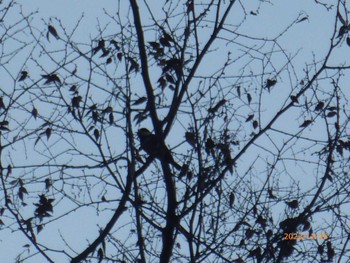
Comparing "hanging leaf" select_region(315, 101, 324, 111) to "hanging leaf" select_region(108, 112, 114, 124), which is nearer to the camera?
"hanging leaf" select_region(108, 112, 114, 124)

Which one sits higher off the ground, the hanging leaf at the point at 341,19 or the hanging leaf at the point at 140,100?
the hanging leaf at the point at 341,19

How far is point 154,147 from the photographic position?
25.8 ft

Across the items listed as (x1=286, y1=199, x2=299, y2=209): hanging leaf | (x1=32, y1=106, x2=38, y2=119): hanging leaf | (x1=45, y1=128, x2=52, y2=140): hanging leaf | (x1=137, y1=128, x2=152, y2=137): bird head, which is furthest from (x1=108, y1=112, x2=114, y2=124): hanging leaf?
(x1=286, y1=199, x2=299, y2=209): hanging leaf

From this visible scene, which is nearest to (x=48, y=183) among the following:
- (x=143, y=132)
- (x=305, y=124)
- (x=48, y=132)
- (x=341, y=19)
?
(x=48, y=132)

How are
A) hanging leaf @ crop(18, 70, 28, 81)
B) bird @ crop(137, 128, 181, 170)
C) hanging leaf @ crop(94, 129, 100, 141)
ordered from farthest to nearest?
hanging leaf @ crop(18, 70, 28, 81) → hanging leaf @ crop(94, 129, 100, 141) → bird @ crop(137, 128, 181, 170)

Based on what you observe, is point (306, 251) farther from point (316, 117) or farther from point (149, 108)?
point (149, 108)

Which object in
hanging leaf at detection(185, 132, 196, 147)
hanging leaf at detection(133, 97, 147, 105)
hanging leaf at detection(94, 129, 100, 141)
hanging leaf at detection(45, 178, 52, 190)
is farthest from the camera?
hanging leaf at detection(45, 178, 52, 190)

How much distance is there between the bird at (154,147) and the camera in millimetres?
7793

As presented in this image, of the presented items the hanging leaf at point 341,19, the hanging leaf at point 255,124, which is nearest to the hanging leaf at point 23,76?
the hanging leaf at point 255,124

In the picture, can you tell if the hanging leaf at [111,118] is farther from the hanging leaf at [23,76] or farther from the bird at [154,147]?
the hanging leaf at [23,76]

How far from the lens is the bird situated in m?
7.79

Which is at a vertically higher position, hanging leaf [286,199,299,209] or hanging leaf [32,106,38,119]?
hanging leaf [32,106,38,119]

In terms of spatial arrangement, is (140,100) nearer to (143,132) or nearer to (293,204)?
(143,132)

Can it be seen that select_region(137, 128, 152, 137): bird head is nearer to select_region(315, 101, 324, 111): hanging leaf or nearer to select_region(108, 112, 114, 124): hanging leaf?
select_region(108, 112, 114, 124): hanging leaf
